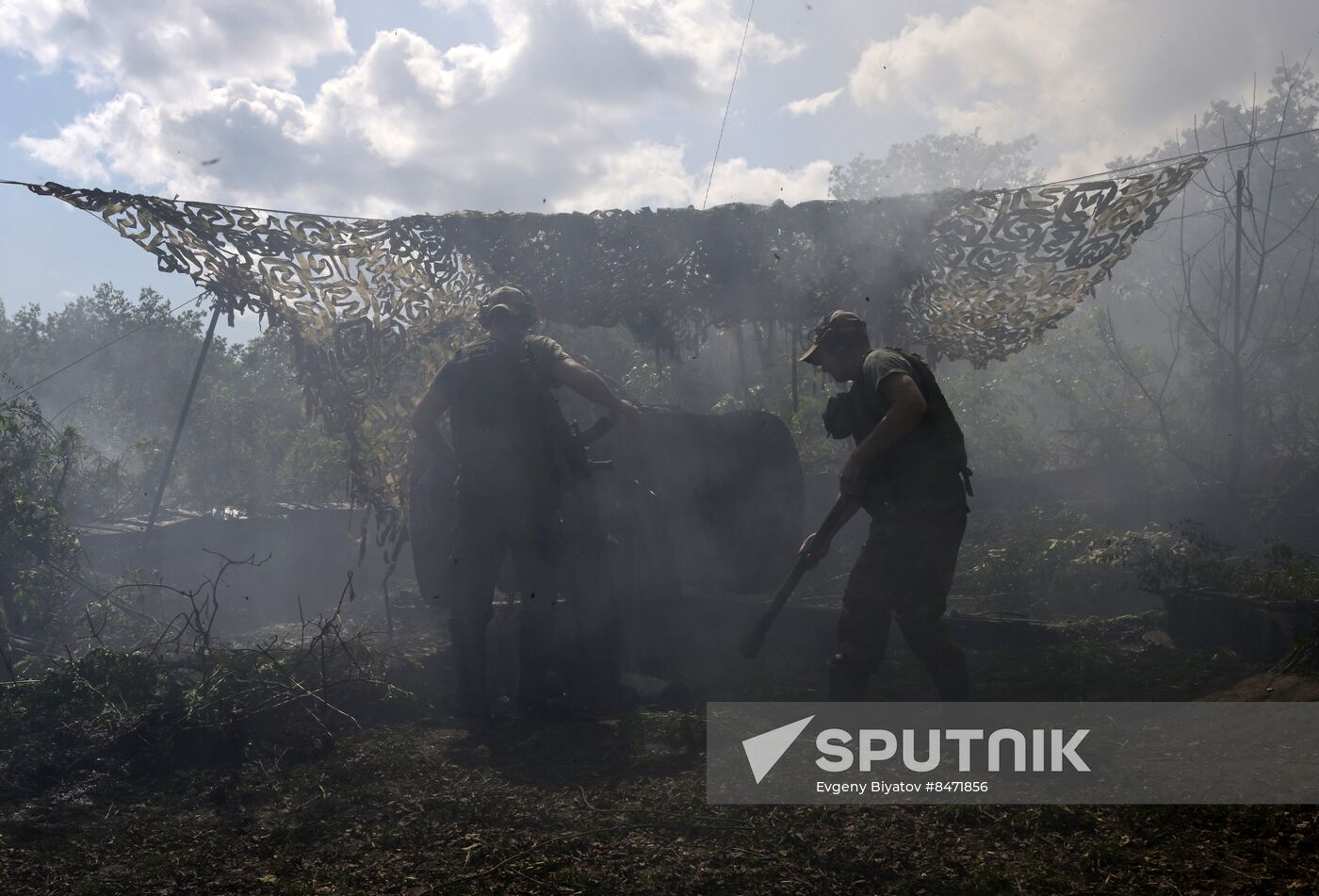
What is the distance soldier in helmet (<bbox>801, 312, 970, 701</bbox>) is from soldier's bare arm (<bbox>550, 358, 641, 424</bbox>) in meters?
1.13

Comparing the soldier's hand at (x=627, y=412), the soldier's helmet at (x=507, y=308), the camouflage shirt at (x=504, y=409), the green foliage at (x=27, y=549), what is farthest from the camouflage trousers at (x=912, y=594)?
the green foliage at (x=27, y=549)

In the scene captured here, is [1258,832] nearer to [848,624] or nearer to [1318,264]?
[848,624]

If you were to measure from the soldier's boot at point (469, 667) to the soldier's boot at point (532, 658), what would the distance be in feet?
0.58

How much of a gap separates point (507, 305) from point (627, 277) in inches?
78.5

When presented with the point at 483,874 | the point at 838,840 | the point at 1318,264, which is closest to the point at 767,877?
the point at 838,840

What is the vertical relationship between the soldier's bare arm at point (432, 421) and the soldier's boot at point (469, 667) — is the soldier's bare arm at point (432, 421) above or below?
above

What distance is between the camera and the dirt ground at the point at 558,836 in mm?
2219

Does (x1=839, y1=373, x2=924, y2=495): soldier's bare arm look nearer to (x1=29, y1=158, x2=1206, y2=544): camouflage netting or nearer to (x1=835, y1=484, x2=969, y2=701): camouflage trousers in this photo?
(x1=835, y1=484, x2=969, y2=701): camouflage trousers

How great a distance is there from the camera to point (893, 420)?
10.8 feet

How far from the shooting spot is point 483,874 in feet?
7.61

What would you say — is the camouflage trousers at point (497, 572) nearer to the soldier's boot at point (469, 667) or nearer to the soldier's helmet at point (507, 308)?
the soldier's boot at point (469, 667)

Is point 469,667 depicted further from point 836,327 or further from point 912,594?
point 836,327

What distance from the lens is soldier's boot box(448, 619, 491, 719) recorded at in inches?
161

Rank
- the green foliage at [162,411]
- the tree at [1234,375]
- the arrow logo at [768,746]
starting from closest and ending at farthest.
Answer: the arrow logo at [768,746]
the tree at [1234,375]
the green foliage at [162,411]
